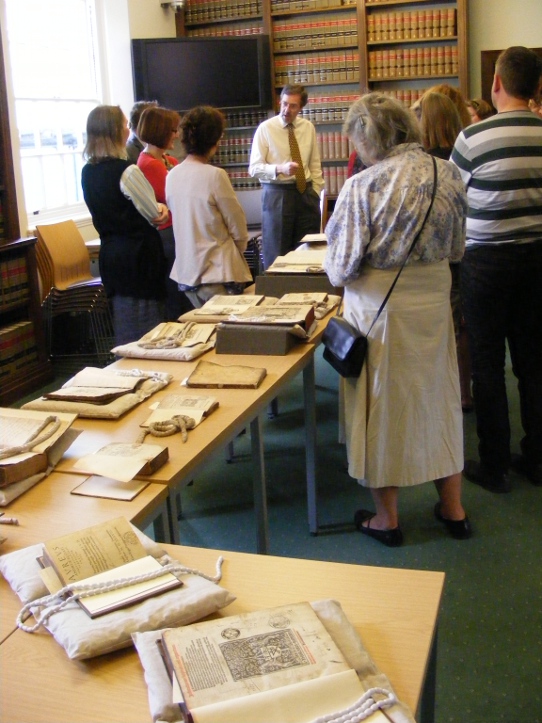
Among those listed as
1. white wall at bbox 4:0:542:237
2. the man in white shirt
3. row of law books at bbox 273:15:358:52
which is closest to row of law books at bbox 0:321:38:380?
the man in white shirt

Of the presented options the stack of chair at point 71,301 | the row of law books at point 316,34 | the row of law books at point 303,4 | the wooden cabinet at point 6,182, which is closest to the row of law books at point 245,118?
the row of law books at point 316,34

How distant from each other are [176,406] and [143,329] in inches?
68.2

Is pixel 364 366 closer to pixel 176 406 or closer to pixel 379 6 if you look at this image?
pixel 176 406

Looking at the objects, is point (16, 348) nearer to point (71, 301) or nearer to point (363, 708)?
point (71, 301)

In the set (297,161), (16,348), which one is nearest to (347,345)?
(16,348)

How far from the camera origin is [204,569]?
1402 mm

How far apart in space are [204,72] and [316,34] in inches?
40.3

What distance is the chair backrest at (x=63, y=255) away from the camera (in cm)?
503

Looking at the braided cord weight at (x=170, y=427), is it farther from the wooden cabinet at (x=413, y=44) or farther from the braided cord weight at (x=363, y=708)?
the wooden cabinet at (x=413, y=44)

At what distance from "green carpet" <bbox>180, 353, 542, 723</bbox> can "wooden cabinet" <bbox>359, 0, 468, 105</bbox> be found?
11.8 feet

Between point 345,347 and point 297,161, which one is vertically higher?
point 297,161

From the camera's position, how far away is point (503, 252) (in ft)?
9.83

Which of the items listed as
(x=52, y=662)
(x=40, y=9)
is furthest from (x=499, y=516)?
(x=40, y=9)

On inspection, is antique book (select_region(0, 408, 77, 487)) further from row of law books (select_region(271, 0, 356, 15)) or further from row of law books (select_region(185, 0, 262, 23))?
row of law books (select_region(185, 0, 262, 23))
